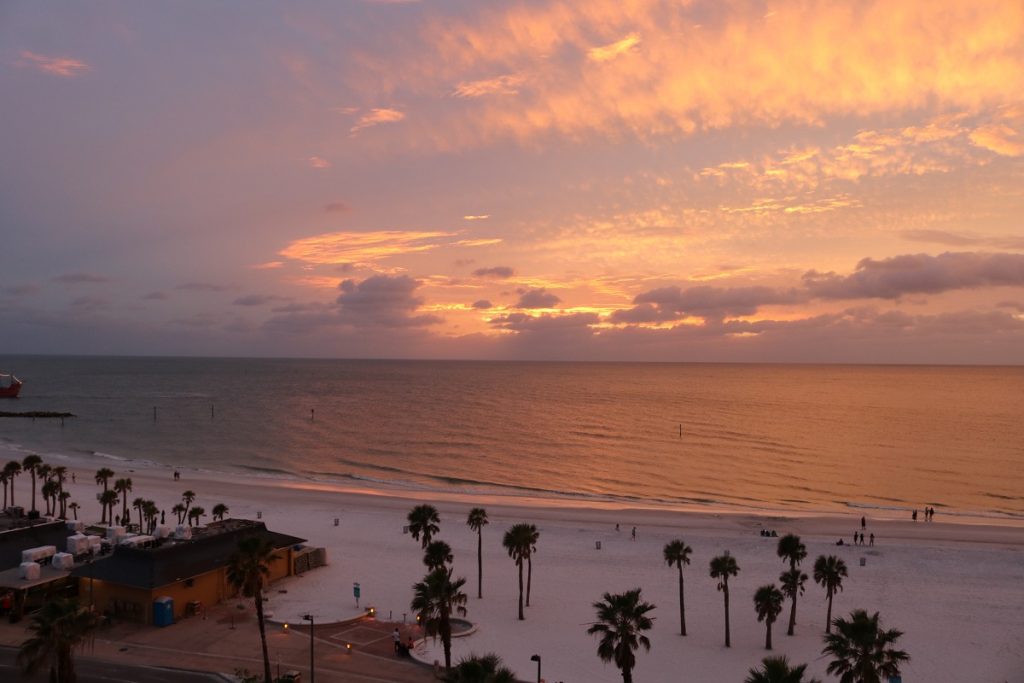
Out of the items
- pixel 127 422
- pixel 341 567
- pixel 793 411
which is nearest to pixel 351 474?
pixel 341 567

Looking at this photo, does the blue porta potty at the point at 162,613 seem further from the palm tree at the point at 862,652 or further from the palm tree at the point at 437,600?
the palm tree at the point at 862,652

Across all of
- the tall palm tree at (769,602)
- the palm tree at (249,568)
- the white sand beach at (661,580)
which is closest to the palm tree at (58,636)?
the palm tree at (249,568)

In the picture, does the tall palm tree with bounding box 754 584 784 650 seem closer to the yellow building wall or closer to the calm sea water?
the yellow building wall

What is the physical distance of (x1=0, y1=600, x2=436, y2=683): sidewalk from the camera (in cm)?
3219

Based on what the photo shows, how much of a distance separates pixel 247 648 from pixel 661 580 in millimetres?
27291

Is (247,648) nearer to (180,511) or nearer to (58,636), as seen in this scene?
(58,636)

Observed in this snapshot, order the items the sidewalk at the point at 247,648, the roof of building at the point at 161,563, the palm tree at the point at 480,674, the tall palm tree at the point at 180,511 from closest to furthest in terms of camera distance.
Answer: the palm tree at the point at 480,674 → the sidewalk at the point at 247,648 → the roof of building at the point at 161,563 → the tall palm tree at the point at 180,511

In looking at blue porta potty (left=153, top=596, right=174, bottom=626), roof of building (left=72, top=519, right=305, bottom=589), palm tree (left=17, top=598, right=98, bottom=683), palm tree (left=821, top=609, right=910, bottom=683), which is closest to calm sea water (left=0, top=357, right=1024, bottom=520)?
roof of building (left=72, top=519, right=305, bottom=589)

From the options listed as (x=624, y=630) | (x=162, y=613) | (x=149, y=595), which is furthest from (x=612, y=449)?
(x=624, y=630)

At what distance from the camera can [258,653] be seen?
34062 mm

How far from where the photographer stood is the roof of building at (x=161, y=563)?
3834 cm

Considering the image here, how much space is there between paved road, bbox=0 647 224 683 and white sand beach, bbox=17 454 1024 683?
8235mm

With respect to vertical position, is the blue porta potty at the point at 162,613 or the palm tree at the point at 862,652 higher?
the palm tree at the point at 862,652

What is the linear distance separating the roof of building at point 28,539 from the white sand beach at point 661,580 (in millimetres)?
15396
